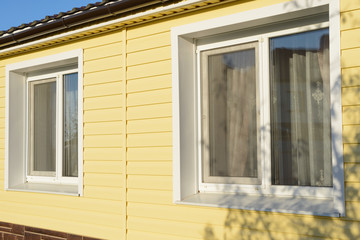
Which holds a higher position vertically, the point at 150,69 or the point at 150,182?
the point at 150,69

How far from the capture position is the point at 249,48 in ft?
13.5

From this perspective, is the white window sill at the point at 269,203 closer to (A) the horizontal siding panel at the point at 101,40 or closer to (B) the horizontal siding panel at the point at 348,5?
(B) the horizontal siding panel at the point at 348,5

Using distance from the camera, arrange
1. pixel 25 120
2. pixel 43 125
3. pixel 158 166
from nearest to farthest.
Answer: pixel 158 166 < pixel 43 125 < pixel 25 120

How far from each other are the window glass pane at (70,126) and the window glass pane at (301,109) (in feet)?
9.77

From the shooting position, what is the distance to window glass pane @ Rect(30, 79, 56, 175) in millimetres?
6008

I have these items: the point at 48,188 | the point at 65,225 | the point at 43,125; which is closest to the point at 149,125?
the point at 65,225

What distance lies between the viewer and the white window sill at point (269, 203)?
11.0ft

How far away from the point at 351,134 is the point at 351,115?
0.51 feet

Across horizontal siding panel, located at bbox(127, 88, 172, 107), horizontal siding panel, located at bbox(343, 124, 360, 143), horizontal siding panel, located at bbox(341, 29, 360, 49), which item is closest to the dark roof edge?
horizontal siding panel, located at bbox(127, 88, 172, 107)

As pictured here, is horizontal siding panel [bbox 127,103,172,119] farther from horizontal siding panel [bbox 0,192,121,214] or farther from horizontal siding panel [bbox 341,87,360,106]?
horizontal siding panel [bbox 341,87,360,106]

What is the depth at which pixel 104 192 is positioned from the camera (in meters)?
4.91

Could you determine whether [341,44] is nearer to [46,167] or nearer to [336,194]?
[336,194]

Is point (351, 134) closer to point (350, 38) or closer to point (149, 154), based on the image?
point (350, 38)

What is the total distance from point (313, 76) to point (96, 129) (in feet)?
8.87
